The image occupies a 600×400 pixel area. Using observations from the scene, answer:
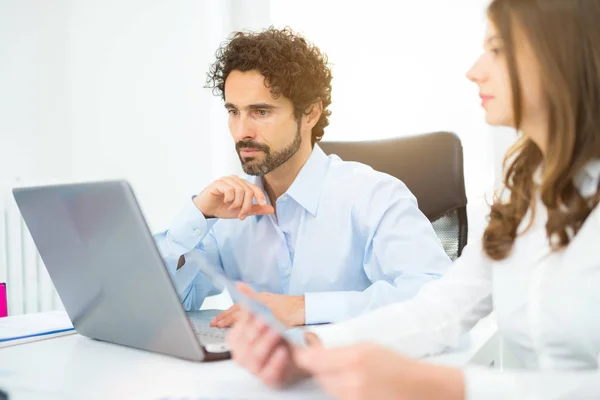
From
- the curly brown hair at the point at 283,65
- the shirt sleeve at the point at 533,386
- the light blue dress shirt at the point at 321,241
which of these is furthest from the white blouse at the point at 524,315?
the curly brown hair at the point at 283,65

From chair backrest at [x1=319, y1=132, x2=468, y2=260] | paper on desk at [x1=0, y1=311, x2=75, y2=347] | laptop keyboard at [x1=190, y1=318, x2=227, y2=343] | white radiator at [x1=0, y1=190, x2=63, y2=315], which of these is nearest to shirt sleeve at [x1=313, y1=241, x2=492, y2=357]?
laptop keyboard at [x1=190, y1=318, x2=227, y2=343]

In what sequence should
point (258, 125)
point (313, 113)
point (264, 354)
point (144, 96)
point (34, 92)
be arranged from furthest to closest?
1. point (144, 96)
2. point (34, 92)
3. point (313, 113)
4. point (258, 125)
5. point (264, 354)

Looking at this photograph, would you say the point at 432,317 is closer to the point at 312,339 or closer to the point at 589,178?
the point at 312,339

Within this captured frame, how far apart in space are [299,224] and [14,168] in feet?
5.56

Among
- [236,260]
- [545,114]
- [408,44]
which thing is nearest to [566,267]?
[545,114]

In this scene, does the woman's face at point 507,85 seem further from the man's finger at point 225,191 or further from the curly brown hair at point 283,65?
the curly brown hair at point 283,65

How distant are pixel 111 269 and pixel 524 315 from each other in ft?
1.94

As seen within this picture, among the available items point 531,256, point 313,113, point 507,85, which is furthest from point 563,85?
point 313,113

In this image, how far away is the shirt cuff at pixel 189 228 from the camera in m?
1.43

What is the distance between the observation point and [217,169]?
3.13 meters

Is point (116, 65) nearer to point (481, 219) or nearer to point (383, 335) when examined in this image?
point (481, 219)

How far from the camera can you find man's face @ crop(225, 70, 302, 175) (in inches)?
65.4

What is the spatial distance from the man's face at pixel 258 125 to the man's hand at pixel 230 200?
0.69ft

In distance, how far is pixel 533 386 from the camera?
2.04 feet
